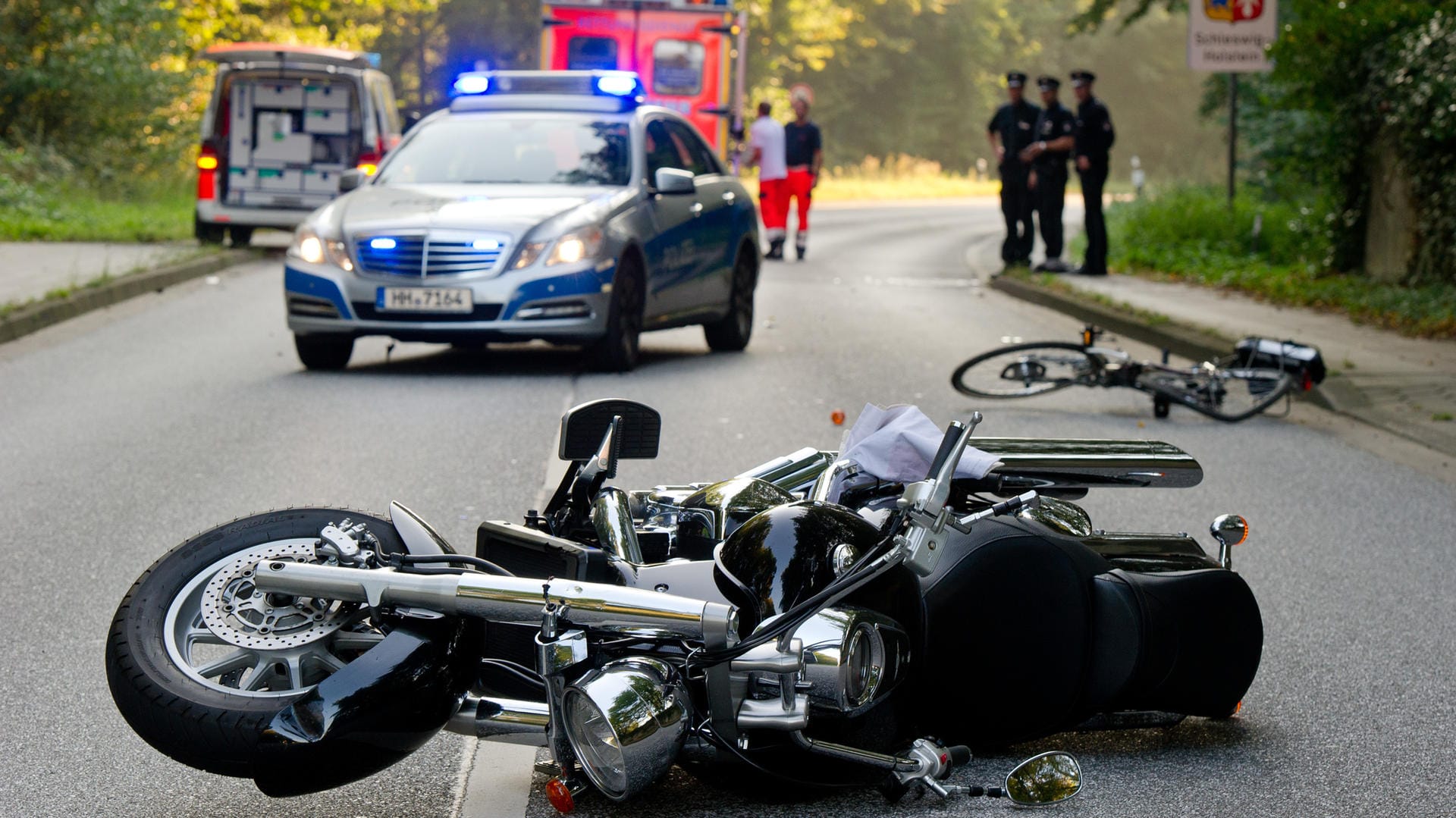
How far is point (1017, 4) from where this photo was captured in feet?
298

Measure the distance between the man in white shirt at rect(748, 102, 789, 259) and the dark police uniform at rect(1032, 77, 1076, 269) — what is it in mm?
4384

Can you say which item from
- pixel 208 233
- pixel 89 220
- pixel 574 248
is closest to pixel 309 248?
pixel 574 248

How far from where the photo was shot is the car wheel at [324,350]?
11.8 metres

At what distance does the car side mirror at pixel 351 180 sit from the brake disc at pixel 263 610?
9.23 m

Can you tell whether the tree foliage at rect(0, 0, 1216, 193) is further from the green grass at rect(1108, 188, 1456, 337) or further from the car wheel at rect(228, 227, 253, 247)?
the car wheel at rect(228, 227, 253, 247)

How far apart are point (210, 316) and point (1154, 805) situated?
12662 mm

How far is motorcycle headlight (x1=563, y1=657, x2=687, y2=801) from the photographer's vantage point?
3.27m

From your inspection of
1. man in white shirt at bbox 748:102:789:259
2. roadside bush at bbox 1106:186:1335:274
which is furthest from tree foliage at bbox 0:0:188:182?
roadside bush at bbox 1106:186:1335:274

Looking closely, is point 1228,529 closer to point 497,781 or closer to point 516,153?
point 497,781

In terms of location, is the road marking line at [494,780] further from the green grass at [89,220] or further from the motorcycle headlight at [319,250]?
the green grass at [89,220]

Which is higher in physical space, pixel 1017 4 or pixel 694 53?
pixel 1017 4

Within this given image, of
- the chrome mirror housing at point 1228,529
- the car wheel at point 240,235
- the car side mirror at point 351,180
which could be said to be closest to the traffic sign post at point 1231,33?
the car side mirror at point 351,180

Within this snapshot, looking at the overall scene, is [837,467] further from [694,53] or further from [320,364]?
[694,53]

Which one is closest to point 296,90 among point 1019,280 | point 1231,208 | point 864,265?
point 864,265
